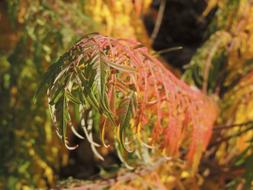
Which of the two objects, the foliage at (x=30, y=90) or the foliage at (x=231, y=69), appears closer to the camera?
the foliage at (x=30, y=90)

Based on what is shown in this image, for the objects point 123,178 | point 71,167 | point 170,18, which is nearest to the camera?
point 123,178

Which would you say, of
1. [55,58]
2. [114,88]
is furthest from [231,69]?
[114,88]

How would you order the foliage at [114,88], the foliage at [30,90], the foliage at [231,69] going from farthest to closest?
the foliage at [231,69] < the foliage at [30,90] < the foliage at [114,88]

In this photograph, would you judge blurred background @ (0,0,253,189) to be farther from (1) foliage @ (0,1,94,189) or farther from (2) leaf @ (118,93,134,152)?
(2) leaf @ (118,93,134,152)

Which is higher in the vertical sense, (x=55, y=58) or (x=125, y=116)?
(x=55, y=58)

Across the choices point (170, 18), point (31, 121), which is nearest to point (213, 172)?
point (31, 121)

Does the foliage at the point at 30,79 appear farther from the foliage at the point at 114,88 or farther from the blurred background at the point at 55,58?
the foliage at the point at 114,88

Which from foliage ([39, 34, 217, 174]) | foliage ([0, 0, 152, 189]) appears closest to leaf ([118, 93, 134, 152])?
foliage ([39, 34, 217, 174])

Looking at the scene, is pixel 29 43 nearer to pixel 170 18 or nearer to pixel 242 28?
pixel 242 28

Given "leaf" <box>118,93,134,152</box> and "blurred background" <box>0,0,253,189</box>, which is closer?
"leaf" <box>118,93,134,152</box>

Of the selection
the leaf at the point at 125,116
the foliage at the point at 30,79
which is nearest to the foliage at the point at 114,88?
the leaf at the point at 125,116

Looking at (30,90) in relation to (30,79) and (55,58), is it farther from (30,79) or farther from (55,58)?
(55,58)
